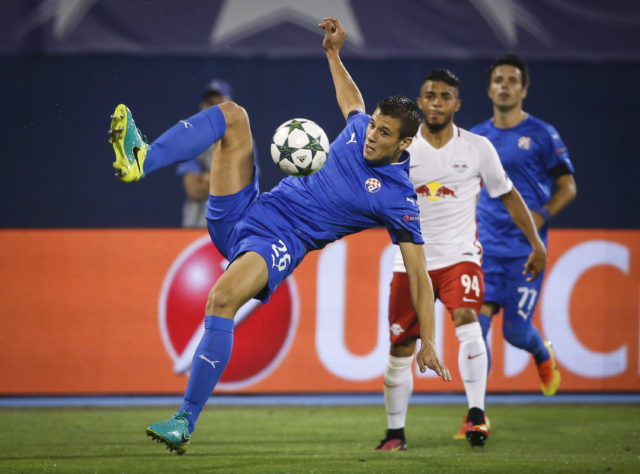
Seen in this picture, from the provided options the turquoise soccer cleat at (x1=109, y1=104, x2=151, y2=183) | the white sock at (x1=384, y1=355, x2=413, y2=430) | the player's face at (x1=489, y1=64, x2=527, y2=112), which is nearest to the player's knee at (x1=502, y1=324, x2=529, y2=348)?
the white sock at (x1=384, y1=355, x2=413, y2=430)

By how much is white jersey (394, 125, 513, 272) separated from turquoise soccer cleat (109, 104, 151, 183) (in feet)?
7.13

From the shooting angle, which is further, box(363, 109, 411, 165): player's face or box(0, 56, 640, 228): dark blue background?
box(0, 56, 640, 228): dark blue background

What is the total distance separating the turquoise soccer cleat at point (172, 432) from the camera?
13.4 feet

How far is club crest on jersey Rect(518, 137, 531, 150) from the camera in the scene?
22.4 ft

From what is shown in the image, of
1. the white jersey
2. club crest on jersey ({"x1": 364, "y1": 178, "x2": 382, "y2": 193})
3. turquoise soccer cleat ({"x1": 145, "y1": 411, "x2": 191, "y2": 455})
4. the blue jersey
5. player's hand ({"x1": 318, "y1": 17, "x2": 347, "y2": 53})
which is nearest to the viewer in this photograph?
turquoise soccer cleat ({"x1": 145, "y1": 411, "x2": 191, "y2": 455})

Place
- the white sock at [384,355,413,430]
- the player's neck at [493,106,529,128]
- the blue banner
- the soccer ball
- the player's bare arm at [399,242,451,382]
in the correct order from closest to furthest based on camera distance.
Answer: the soccer ball → the player's bare arm at [399,242,451,382] → the white sock at [384,355,413,430] → the player's neck at [493,106,529,128] → the blue banner

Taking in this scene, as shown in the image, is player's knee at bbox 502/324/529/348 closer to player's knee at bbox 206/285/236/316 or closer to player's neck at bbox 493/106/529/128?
player's neck at bbox 493/106/529/128

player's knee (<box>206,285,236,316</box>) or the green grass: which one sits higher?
player's knee (<box>206,285,236,316</box>)

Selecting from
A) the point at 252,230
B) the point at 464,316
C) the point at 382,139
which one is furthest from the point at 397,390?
the point at 382,139

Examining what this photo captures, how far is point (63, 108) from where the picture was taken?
990cm

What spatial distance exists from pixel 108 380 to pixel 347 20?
14.7ft

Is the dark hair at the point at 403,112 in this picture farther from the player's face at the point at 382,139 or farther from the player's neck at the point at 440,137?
the player's neck at the point at 440,137

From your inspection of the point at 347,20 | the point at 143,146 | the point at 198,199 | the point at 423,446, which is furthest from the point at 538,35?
the point at 143,146

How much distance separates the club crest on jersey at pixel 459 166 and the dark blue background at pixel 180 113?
4.02m
